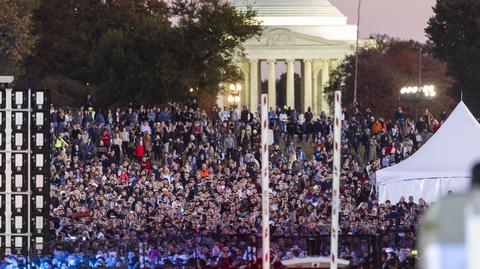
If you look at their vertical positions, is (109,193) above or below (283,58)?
below

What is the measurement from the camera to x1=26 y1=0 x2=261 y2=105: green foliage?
82875mm

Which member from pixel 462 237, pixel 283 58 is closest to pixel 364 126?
pixel 462 237

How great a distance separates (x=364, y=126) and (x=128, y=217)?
23874mm

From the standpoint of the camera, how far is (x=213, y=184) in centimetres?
4216

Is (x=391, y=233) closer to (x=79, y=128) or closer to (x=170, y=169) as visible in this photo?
(x=170, y=169)

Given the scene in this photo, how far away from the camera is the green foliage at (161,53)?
82875mm

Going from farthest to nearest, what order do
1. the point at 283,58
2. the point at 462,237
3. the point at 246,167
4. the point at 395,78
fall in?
the point at 283,58
the point at 395,78
the point at 246,167
the point at 462,237

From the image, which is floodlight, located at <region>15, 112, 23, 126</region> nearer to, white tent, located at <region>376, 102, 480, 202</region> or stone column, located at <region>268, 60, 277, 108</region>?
white tent, located at <region>376, 102, 480, 202</region>

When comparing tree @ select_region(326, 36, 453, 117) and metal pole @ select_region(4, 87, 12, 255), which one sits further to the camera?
tree @ select_region(326, 36, 453, 117)

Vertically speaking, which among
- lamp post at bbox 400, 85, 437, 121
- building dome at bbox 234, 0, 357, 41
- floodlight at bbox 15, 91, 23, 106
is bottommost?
Result: floodlight at bbox 15, 91, 23, 106

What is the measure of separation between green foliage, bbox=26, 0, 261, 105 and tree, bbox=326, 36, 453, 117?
66.0ft

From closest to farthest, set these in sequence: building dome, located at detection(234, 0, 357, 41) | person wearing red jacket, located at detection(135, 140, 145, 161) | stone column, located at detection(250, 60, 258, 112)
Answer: person wearing red jacket, located at detection(135, 140, 145, 161), stone column, located at detection(250, 60, 258, 112), building dome, located at detection(234, 0, 357, 41)

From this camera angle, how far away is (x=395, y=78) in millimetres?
129375

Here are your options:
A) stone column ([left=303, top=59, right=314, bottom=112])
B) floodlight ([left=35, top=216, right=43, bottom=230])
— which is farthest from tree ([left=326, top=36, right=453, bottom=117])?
floodlight ([left=35, top=216, right=43, bottom=230])
